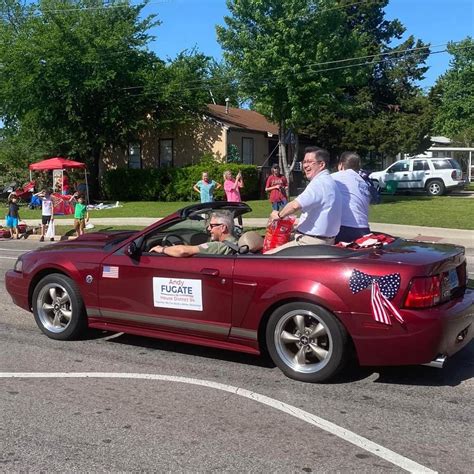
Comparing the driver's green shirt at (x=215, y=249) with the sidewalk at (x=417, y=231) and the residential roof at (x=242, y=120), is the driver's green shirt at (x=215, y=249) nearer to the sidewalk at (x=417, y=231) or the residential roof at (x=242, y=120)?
the sidewalk at (x=417, y=231)

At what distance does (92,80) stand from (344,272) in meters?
25.6

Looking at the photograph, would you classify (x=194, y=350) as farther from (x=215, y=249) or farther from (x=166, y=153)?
(x=166, y=153)

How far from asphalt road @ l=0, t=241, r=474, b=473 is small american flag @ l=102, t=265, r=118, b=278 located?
73cm

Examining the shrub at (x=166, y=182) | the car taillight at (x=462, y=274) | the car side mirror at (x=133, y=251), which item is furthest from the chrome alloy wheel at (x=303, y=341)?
the shrub at (x=166, y=182)

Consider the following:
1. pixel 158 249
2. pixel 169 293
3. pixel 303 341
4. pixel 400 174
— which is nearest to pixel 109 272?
pixel 158 249

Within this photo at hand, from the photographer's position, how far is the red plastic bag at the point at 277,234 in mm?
5531

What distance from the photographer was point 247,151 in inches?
1277

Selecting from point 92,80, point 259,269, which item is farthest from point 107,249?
point 92,80

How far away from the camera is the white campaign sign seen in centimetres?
508

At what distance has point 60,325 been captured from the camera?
5.98 meters

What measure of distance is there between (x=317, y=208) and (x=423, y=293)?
51.6 inches

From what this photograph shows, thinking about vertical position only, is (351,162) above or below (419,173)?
below

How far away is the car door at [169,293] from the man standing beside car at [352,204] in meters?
1.49

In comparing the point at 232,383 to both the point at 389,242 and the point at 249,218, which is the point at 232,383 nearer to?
the point at 389,242
